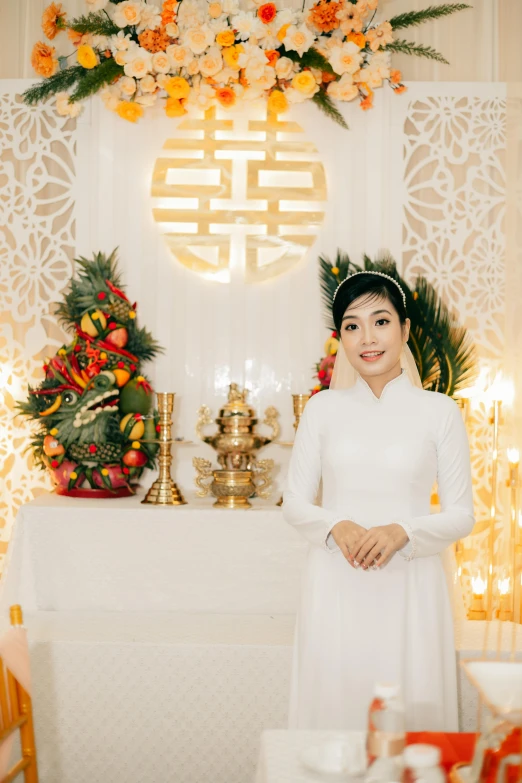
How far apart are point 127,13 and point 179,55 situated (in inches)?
10.5

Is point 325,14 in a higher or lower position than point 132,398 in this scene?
higher

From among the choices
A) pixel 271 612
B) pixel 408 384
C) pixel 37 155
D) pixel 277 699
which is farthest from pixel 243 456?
pixel 37 155

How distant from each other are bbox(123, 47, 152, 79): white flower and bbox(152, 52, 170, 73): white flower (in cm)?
A: 2

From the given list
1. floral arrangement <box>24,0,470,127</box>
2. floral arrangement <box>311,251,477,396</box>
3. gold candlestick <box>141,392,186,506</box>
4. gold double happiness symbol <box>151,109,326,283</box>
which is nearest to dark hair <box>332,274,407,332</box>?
floral arrangement <box>311,251,477,396</box>

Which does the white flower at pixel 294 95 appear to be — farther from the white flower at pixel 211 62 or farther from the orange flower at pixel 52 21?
the orange flower at pixel 52 21

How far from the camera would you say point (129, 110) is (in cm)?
354

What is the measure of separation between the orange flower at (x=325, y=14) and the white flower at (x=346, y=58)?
112 mm

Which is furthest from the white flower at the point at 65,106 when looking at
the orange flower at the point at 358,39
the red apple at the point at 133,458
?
the red apple at the point at 133,458

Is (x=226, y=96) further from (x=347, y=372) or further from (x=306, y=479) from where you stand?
(x=306, y=479)

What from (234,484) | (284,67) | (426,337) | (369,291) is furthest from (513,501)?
(284,67)

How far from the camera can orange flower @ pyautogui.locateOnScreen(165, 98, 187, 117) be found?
11.7 ft

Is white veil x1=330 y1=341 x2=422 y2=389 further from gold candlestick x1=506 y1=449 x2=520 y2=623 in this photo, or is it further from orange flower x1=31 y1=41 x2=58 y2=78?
orange flower x1=31 y1=41 x2=58 y2=78

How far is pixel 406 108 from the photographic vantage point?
3.65 m

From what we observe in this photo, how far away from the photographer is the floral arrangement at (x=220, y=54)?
3.47m
